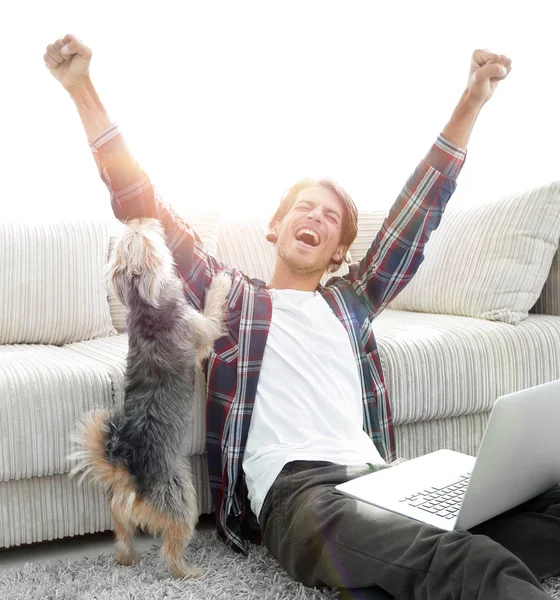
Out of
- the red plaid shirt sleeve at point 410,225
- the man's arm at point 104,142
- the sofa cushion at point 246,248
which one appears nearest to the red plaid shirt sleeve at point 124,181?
the man's arm at point 104,142

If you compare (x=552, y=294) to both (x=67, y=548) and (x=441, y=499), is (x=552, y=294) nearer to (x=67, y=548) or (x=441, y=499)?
(x=441, y=499)

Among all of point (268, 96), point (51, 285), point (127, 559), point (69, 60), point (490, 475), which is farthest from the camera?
point (268, 96)

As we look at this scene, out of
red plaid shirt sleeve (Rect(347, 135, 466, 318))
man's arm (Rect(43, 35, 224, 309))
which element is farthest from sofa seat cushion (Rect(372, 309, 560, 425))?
man's arm (Rect(43, 35, 224, 309))

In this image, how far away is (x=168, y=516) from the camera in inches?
53.1

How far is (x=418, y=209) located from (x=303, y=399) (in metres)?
0.53

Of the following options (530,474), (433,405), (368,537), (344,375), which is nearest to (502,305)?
(433,405)

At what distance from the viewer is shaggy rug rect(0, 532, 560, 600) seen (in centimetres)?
132

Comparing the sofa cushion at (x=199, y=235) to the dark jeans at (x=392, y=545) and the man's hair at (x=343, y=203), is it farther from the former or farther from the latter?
the dark jeans at (x=392, y=545)

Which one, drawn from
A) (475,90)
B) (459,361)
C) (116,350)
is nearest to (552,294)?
(459,361)

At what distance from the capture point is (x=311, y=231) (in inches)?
66.7

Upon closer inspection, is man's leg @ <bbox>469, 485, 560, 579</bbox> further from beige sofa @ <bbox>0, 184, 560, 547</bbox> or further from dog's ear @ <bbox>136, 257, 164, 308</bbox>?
dog's ear @ <bbox>136, 257, 164, 308</bbox>

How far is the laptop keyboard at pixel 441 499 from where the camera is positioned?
1.22 m

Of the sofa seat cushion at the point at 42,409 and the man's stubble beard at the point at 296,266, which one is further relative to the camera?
the man's stubble beard at the point at 296,266

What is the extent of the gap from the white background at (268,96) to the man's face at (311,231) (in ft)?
2.55
